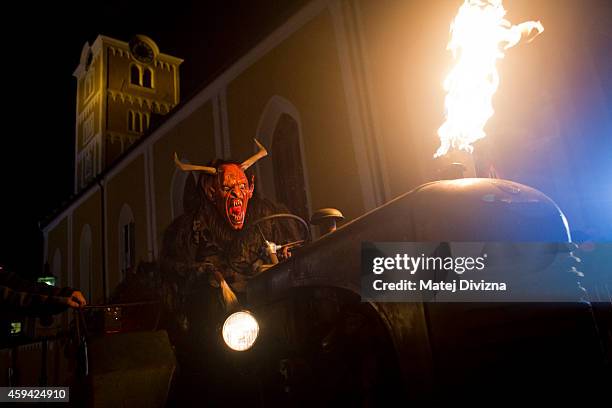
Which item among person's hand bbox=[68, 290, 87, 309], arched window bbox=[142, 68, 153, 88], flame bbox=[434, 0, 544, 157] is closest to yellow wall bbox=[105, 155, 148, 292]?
arched window bbox=[142, 68, 153, 88]

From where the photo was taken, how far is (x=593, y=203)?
24.8ft

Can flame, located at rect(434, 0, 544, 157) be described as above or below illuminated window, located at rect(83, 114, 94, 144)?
below

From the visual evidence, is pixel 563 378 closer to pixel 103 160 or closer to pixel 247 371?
pixel 247 371

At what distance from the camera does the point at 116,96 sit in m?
33.0

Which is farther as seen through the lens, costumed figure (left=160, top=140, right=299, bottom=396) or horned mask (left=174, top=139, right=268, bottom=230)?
horned mask (left=174, top=139, right=268, bottom=230)

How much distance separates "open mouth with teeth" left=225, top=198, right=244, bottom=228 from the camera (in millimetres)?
7045

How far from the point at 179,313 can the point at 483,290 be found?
3.32m

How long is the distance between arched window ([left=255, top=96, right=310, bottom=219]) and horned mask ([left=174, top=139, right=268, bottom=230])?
4.90 metres

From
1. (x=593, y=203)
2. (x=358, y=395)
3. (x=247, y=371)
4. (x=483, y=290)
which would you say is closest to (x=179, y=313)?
(x=247, y=371)

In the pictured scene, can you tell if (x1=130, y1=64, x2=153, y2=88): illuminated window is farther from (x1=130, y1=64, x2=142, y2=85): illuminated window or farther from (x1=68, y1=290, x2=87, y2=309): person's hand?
(x1=68, y1=290, x2=87, y2=309): person's hand

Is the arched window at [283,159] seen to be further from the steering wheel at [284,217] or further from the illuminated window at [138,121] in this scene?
the illuminated window at [138,121]

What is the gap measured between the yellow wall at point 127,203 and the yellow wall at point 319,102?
27.0 feet

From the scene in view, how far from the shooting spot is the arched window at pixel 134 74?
34.3m

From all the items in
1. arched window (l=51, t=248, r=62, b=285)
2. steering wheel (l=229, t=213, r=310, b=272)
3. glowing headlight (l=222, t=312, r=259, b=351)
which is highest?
arched window (l=51, t=248, r=62, b=285)
